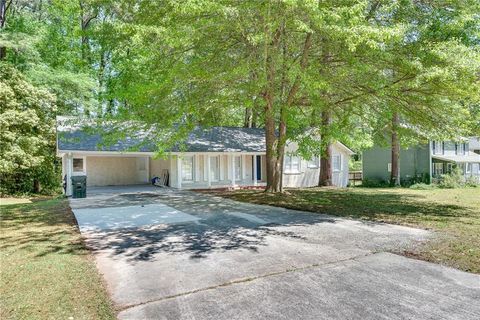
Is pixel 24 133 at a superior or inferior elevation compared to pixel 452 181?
superior

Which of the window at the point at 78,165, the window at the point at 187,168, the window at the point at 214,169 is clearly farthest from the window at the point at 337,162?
the window at the point at 78,165

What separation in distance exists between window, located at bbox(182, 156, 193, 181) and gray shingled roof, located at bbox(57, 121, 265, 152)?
996 mm

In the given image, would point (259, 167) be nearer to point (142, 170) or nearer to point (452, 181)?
Result: point (142, 170)

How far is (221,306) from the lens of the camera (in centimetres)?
449

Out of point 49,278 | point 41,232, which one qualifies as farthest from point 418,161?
point 49,278

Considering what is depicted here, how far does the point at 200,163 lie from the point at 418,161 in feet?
67.3

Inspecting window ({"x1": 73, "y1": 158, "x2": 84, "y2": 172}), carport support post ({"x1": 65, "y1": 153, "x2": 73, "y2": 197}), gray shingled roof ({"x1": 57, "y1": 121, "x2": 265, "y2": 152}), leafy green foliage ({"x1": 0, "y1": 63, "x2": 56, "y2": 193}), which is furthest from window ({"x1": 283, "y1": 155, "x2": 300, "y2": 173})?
leafy green foliage ({"x1": 0, "y1": 63, "x2": 56, "y2": 193})

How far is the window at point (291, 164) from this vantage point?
24828 millimetres

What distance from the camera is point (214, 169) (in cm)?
2303

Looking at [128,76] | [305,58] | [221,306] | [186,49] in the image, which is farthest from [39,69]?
[221,306]

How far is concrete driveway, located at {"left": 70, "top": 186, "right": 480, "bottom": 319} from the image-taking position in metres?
4.39

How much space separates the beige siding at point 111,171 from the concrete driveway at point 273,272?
1470 cm

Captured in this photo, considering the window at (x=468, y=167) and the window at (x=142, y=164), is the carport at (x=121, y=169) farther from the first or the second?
the window at (x=468, y=167)

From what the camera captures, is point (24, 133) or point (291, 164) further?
point (291, 164)
